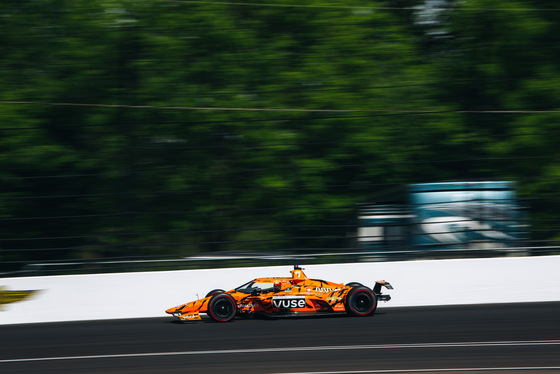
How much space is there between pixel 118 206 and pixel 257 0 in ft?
23.1

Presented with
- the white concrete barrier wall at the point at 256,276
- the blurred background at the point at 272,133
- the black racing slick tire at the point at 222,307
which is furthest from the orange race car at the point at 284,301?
the blurred background at the point at 272,133

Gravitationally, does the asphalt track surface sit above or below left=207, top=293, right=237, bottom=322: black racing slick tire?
below

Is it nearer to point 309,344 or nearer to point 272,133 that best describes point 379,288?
point 309,344

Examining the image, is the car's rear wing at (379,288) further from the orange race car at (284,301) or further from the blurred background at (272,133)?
the blurred background at (272,133)

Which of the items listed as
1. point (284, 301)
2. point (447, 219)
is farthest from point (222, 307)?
point (447, 219)

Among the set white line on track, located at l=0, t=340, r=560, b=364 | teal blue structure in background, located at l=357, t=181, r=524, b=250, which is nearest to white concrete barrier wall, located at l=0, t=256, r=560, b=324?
teal blue structure in background, located at l=357, t=181, r=524, b=250

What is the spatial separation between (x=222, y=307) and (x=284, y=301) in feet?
2.85

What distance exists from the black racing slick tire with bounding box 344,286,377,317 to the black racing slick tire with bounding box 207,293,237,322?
1585 millimetres

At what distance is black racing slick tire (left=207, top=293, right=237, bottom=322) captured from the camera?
30.6 ft

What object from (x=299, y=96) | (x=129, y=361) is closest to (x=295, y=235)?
(x=299, y=96)

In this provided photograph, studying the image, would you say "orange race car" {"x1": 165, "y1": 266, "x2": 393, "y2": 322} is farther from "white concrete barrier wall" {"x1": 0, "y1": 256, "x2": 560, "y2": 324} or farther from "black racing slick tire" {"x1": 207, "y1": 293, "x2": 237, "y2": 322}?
"white concrete barrier wall" {"x1": 0, "y1": 256, "x2": 560, "y2": 324}

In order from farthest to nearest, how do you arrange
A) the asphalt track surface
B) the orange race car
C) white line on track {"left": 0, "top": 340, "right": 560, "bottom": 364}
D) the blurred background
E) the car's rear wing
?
the blurred background
the car's rear wing
the orange race car
white line on track {"left": 0, "top": 340, "right": 560, "bottom": 364}
the asphalt track surface

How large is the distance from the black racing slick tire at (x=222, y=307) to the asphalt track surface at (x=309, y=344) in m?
0.15

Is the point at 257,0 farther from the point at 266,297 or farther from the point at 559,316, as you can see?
the point at 559,316
